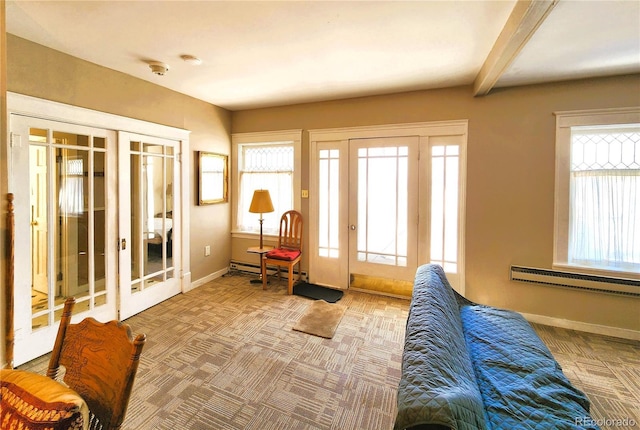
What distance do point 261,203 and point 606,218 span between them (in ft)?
12.9

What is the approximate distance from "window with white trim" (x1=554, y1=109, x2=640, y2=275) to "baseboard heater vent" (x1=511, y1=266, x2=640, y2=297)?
0.10m

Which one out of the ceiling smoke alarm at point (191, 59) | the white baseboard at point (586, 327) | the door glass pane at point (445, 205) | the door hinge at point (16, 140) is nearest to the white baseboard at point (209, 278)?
the door hinge at point (16, 140)

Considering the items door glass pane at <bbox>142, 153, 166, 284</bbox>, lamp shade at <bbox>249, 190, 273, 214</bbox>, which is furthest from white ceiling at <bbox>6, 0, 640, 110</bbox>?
lamp shade at <bbox>249, 190, 273, 214</bbox>

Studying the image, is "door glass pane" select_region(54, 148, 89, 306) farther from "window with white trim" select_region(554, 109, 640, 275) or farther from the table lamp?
"window with white trim" select_region(554, 109, 640, 275)

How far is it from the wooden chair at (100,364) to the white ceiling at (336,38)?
1.98 metres

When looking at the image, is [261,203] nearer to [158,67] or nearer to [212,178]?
[212,178]

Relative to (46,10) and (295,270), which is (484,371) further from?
(46,10)

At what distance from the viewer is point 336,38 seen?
2.28m

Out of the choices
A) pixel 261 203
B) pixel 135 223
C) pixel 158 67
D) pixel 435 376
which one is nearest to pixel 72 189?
pixel 135 223

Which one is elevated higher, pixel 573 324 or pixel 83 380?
pixel 83 380

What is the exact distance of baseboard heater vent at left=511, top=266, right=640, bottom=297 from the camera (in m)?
2.80

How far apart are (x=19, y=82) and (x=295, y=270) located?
3.44 metres

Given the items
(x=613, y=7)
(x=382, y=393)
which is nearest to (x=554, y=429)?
(x=382, y=393)

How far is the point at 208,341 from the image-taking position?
2703mm
